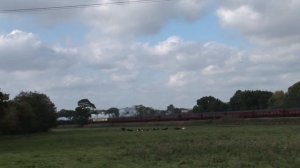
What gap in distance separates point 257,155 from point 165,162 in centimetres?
493

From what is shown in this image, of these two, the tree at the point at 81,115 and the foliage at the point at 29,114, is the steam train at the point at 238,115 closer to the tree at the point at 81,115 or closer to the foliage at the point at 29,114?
the tree at the point at 81,115

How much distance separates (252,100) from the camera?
190 m

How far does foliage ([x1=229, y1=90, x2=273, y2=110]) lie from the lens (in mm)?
189500

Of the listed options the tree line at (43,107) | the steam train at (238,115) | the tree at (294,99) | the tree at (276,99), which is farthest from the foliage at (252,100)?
the steam train at (238,115)

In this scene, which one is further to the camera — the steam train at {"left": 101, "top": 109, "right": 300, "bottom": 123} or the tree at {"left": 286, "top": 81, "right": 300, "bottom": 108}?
the tree at {"left": 286, "top": 81, "right": 300, "bottom": 108}

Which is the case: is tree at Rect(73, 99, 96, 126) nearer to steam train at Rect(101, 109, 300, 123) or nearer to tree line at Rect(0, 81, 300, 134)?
tree line at Rect(0, 81, 300, 134)

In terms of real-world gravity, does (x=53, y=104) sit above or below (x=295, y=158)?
above

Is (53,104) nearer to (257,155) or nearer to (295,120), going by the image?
(295,120)

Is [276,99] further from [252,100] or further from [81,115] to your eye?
[81,115]

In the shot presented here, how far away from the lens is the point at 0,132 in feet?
308

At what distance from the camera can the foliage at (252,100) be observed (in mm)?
189500

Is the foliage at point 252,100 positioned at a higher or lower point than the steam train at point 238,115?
higher

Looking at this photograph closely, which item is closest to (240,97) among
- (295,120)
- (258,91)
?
(258,91)

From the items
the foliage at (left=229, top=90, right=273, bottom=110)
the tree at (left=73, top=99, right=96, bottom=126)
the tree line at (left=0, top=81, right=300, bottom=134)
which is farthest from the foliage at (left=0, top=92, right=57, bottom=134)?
the foliage at (left=229, top=90, right=273, bottom=110)
